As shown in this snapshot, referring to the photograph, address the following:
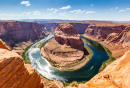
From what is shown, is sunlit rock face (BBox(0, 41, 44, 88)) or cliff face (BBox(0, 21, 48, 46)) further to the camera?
cliff face (BBox(0, 21, 48, 46))

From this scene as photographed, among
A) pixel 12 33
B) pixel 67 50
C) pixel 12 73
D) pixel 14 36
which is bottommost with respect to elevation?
pixel 67 50

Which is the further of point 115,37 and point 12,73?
point 115,37

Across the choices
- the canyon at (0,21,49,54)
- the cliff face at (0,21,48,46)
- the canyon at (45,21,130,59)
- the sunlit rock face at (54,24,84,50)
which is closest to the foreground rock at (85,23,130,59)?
the canyon at (45,21,130,59)

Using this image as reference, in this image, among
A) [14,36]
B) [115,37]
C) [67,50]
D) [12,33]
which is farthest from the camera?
[14,36]

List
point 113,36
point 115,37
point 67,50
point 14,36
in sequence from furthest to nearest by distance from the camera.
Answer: point 14,36 → point 113,36 → point 115,37 → point 67,50

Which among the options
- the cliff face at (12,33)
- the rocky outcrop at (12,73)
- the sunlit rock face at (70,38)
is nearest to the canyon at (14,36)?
the cliff face at (12,33)

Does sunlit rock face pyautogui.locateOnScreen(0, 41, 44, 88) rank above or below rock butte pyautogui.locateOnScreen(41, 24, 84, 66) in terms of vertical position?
above

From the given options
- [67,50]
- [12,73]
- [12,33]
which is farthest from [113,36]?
[12,33]

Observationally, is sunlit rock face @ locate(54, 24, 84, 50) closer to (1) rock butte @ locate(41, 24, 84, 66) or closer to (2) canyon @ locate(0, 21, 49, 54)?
(1) rock butte @ locate(41, 24, 84, 66)

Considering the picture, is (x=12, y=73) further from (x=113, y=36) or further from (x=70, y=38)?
(x=113, y=36)

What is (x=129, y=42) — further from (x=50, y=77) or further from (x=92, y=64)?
(x=50, y=77)

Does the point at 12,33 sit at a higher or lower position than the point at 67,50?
higher

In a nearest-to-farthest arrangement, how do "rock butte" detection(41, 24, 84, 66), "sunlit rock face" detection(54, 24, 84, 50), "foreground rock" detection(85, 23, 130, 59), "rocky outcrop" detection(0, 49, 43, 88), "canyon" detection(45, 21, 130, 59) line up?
"rocky outcrop" detection(0, 49, 43, 88) < "rock butte" detection(41, 24, 84, 66) < "foreground rock" detection(85, 23, 130, 59) < "canyon" detection(45, 21, 130, 59) < "sunlit rock face" detection(54, 24, 84, 50)

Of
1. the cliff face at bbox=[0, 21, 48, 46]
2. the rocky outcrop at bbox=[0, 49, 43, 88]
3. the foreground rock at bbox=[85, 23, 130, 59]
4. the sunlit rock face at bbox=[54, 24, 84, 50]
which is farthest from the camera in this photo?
the cliff face at bbox=[0, 21, 48, 46]
